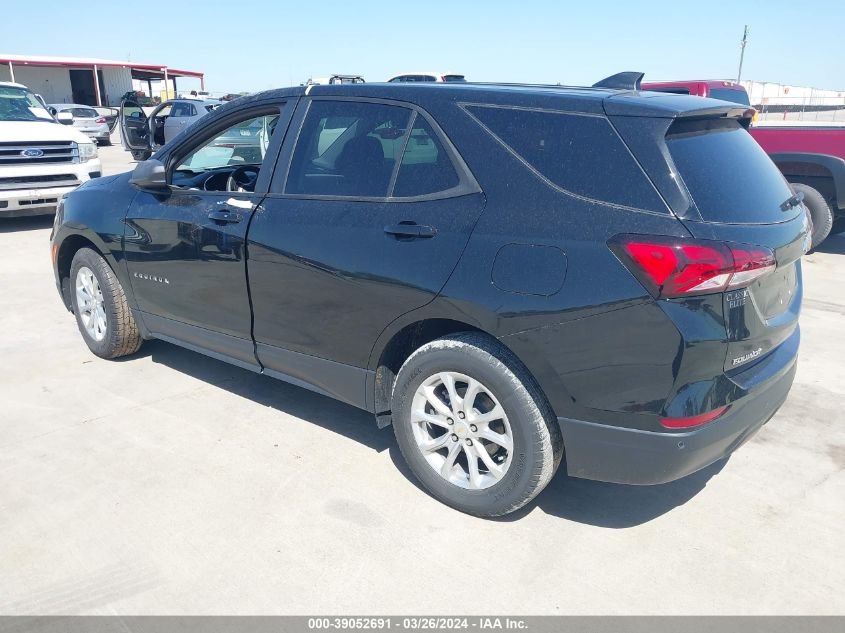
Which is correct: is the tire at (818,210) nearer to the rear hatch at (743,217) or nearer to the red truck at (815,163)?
the red truck at (815,163)

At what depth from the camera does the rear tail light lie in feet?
8.20

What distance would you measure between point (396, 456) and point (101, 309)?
2.52 metres

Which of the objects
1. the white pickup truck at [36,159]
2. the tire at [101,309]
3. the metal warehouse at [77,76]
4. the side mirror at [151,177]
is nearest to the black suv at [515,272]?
the side mirror at [151,177]

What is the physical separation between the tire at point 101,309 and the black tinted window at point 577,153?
116 inches

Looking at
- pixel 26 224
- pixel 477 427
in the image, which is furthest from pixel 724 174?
pixel 26 224

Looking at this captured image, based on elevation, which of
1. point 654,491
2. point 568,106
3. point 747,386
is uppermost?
point 568,106

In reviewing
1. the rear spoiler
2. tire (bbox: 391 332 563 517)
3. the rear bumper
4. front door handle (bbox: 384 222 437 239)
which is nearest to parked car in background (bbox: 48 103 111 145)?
front door handle (bbox: 384 222 437 239)

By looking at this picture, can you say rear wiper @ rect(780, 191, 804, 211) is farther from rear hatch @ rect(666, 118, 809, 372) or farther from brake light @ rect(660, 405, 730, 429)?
brake light @ rect(660, 405, 730, 429)

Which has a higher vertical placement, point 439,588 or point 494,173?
point 494,173

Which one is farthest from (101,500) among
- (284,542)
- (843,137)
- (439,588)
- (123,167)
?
(123,167)

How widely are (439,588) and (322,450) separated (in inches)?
49.2

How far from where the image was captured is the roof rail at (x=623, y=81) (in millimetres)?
3479

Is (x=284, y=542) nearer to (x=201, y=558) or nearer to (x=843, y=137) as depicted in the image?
(x=201, y=558)
